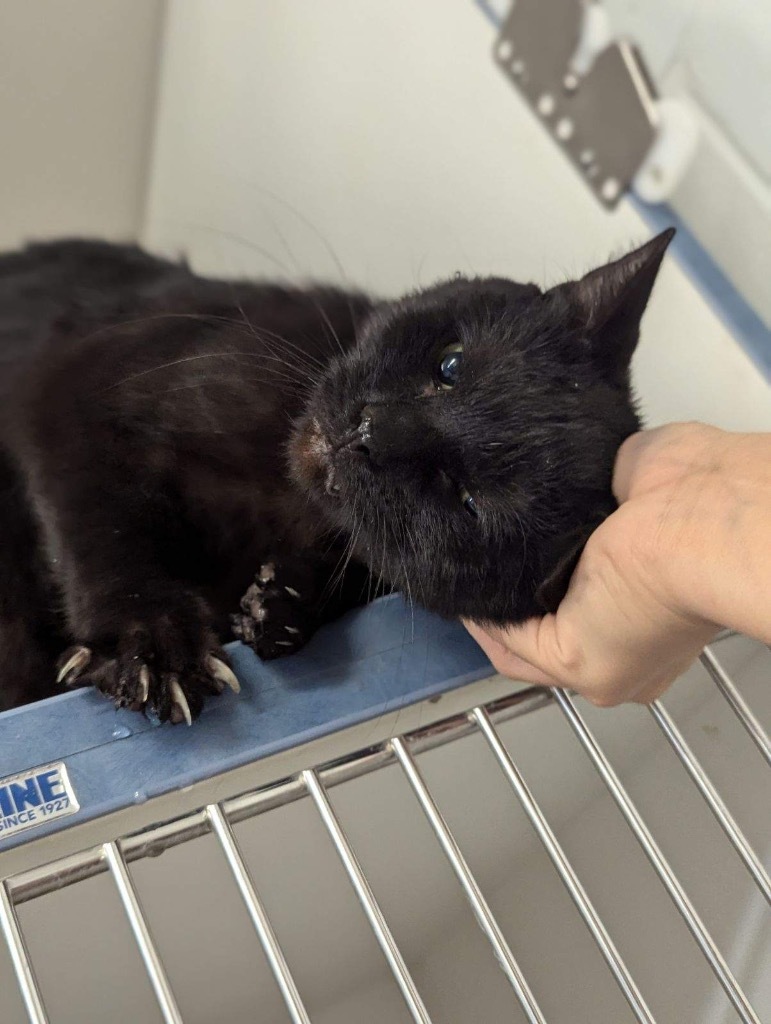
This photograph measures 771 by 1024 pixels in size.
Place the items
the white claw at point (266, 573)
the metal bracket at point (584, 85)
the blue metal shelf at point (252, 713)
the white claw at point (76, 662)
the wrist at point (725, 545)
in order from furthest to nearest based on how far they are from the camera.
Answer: the metal bracket at point (584, 85) < the white claw at point (266, 573) < the white claw at point (76, 662) < the blue metal shelf at point (252, 713) < the wrist at point (725, 545)

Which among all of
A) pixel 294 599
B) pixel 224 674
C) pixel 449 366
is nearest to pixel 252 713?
pixel 224 674

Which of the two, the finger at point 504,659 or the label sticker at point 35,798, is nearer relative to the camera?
the label sticker at point 35,798

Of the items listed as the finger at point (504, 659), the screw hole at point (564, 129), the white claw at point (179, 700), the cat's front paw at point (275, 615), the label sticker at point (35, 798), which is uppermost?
the screw hole at point (564, 129)

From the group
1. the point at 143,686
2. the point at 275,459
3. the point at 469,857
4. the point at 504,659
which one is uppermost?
the point at 275,459

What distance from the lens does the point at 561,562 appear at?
772mm

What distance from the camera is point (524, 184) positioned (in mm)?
1336

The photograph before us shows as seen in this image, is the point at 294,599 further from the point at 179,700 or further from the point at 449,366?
the point at 449,366

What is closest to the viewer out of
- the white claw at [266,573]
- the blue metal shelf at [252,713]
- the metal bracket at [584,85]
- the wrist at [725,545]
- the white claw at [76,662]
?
the wrist at [725,545]

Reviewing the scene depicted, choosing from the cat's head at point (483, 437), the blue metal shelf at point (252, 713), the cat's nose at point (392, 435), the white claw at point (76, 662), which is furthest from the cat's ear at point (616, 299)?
the white claw at point (76, 662)

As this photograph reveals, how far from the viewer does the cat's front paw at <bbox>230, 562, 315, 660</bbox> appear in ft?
2.90

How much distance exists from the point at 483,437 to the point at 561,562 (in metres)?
0.14

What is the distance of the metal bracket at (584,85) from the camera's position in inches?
47.3

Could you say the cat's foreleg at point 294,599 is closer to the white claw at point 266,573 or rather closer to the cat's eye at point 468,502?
the white claw at point 266,573

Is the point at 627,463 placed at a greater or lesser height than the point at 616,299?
lesser
